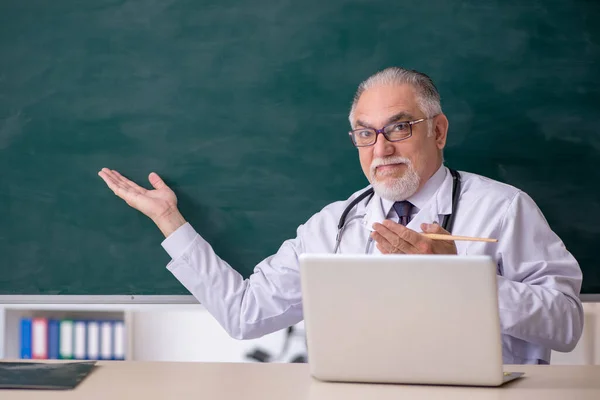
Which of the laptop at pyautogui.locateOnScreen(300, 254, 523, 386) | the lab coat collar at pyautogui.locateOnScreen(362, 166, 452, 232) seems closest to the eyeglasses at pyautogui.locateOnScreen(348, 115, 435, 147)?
the lab coat collar at pyautogui.locateOnScreen(362, 166, 452, 232)

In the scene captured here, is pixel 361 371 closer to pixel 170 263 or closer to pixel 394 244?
pixel 394 244

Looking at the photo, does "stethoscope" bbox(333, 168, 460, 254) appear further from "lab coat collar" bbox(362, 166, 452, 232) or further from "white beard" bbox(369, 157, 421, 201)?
"white beard" bbox(369, 157, 421, 201)

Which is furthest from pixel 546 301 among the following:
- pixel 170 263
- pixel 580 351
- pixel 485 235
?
pixel 170 263

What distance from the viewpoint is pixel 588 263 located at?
271 cm

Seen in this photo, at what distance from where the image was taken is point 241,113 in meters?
2.81

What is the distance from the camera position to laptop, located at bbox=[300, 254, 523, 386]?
1.36m

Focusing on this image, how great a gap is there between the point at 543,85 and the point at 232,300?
1323mm

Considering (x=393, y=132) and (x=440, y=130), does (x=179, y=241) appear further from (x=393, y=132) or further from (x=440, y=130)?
(x=440, y=130)

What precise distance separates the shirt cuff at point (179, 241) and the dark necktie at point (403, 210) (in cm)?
72

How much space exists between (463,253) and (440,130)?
0.46 m

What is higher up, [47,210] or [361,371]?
[47,210]

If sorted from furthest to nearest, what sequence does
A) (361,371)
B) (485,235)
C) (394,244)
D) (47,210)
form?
(47,210) < (485,235) < (394,244) < (361,371)

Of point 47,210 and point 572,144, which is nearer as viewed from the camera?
point 572,144

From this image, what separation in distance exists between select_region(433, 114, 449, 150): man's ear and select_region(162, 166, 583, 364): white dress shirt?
0.11 meters
